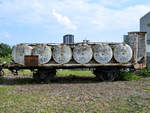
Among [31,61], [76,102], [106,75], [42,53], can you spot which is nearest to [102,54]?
[106,75]

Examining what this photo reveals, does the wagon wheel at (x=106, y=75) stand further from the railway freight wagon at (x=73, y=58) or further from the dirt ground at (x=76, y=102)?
the dirt ground at (x=76, y=102)

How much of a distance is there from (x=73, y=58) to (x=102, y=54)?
1.49 meters

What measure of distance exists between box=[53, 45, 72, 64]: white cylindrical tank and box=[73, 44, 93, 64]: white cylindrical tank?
0.36 metres

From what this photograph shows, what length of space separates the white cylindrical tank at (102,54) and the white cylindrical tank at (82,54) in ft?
1.09

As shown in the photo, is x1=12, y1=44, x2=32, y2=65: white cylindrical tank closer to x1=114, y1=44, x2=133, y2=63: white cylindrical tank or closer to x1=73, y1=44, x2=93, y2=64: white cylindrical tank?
x1=73, y1=44, x2=93, y2=64: white cylindrical tank

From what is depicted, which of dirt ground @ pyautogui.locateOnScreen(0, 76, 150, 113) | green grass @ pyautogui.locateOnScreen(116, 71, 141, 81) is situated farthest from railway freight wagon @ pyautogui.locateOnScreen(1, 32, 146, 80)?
dirt ground @ pyautogui.locateOnScreen(0, 76, 150, 113)

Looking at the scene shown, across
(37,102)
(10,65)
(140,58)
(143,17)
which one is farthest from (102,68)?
(143,17)

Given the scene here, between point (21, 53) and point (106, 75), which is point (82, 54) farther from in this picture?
point (21, 53)

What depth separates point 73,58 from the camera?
1102cm

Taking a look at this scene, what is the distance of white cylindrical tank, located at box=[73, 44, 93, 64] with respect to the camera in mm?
10891

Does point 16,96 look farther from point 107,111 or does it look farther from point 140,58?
point 140,58

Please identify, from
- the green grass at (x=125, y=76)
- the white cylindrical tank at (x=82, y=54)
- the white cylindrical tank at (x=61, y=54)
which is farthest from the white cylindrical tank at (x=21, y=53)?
the green grass at (x=125, y=76)

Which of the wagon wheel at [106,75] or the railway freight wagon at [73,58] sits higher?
the railway freight wagon at [73,58]

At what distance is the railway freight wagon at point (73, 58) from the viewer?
10.7 metres
